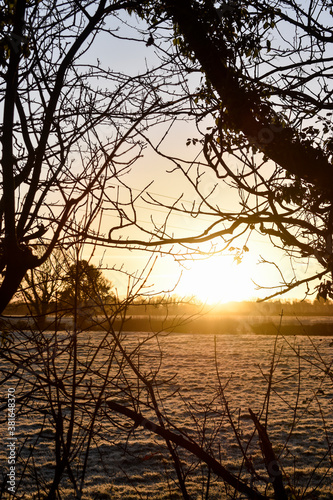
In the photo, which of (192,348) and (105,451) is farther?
(192,348)

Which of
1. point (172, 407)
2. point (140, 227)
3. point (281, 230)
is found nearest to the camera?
point (140, 227)

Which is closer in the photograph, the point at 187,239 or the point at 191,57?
the point at 187,239

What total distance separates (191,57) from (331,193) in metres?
2.28

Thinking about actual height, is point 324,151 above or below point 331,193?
above

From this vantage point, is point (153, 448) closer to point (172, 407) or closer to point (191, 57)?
point (172, 407)

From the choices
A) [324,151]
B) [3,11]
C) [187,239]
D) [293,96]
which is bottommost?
[187,239]

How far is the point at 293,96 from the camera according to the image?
456 cm

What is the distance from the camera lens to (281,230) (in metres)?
4.25

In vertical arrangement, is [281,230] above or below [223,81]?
below

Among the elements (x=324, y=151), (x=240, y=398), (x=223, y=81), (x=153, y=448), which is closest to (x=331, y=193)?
(x=324, y=151)

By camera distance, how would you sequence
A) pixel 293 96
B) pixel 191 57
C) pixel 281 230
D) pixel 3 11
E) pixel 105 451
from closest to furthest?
pixel 3 11, pixel 281 230, pixel 293 96, pixel 191 57, pixel 105 451

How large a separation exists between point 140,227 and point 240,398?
8.93 m

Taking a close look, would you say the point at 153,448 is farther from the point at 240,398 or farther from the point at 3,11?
the point at 3,11

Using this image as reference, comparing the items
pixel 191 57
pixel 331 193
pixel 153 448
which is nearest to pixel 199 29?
pixel 191 57
